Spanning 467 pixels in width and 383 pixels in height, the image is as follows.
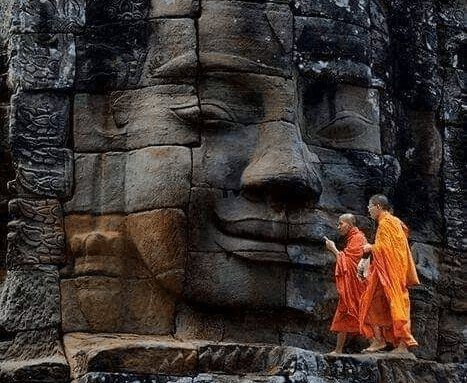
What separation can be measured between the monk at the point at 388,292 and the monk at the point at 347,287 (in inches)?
3.2

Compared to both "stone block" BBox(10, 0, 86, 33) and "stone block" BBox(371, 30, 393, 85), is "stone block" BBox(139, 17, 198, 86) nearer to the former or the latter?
"stone block" BBox(10, 0, 86, 33)

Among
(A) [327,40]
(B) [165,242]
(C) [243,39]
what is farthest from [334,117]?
(B) [165,242]

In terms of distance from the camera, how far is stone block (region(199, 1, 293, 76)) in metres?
13.7

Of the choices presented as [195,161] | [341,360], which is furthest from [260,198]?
[341,360]

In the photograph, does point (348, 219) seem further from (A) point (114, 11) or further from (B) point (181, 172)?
(A) point (114, 11)

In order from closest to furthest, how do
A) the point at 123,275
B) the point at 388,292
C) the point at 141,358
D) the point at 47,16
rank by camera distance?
the point at 141,358, the point at 388,292, the point at 123,275, the point at 47,16

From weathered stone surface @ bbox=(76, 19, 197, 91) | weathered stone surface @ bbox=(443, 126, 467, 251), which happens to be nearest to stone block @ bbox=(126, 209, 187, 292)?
Result: weathered stone surface @ bbox=(76, 19, 197, 91)

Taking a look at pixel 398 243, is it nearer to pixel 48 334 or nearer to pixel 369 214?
pixel 369 214

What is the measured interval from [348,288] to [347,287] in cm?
1

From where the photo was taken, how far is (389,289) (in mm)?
13117

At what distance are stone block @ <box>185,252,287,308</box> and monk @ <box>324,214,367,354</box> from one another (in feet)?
1.70

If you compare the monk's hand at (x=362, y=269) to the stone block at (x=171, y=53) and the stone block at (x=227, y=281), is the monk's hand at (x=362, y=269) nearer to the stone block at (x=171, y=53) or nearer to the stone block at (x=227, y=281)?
the stone block at (x=227, y=281)

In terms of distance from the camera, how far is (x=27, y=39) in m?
13.9

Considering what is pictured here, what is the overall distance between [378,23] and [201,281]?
2.81 m
